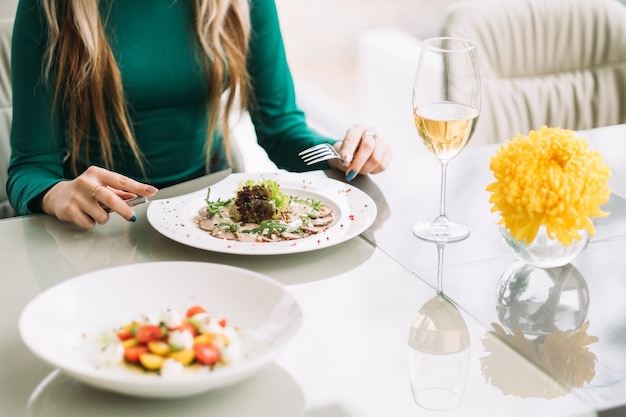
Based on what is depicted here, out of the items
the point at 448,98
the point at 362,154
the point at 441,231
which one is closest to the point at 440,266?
the point at 441,231

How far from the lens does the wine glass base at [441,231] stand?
1210mm

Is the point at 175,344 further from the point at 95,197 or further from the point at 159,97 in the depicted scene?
the point at 159,97

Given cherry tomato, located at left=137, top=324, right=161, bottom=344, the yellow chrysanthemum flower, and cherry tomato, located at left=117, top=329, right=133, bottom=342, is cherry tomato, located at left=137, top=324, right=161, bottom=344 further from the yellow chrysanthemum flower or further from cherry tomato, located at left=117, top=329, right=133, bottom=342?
the yellow chrysanthemum flower

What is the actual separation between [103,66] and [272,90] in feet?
1.27

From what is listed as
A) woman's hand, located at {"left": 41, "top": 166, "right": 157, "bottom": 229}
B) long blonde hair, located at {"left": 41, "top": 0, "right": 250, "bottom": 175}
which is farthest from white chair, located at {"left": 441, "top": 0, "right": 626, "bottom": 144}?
woman's hand, located at {"left": 41, "top": 166, "right": 157, "bottom": 229}

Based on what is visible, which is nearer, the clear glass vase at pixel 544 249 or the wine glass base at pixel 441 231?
the clear glass vase at pixel 544 249

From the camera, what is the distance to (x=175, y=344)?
0.80 m

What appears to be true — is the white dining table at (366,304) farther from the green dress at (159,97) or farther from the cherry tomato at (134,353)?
the green dress at (159,97)

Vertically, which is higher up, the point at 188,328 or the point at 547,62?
the point at 188,328

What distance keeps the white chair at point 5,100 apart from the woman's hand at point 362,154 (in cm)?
86

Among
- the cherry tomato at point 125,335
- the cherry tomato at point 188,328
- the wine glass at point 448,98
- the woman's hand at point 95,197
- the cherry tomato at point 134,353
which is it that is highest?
the wine glass at point 448,98

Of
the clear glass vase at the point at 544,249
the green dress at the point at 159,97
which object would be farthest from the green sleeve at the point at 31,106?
the clear glass vase at the point at 544,249

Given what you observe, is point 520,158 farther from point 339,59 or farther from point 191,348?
point 339,59

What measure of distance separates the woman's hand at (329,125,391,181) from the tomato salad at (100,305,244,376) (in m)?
0.60
